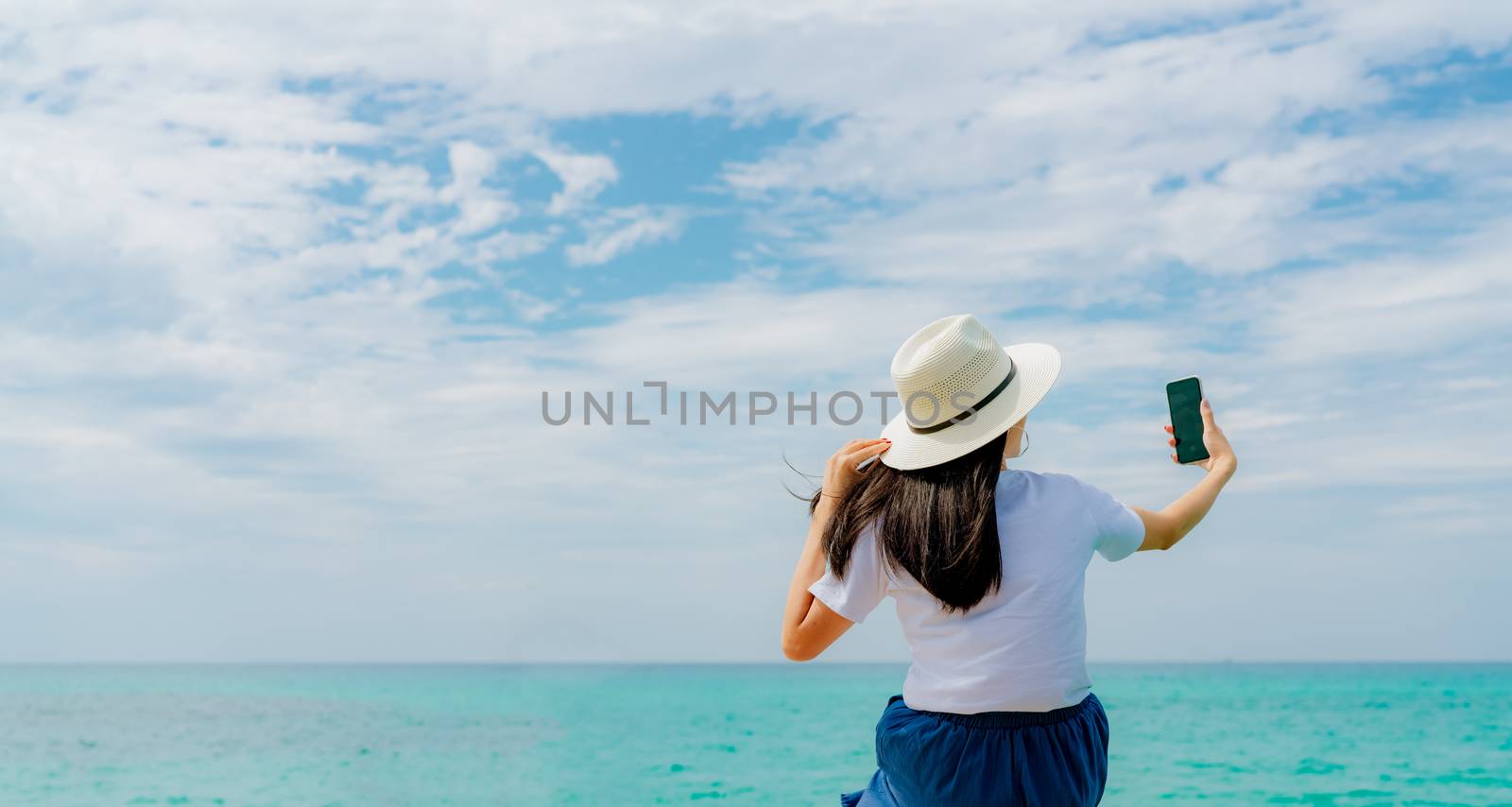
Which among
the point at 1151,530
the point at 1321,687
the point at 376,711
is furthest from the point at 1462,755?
the point at 1321,687

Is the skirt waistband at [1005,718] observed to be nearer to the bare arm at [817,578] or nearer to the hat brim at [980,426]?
the bare arm at [817,578]

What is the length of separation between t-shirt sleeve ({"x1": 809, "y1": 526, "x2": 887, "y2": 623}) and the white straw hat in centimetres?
15

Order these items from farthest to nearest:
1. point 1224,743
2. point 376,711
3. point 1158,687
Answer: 1. point 1158,687
2. point 376,711
3. point 1224,743

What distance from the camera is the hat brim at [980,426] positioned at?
6.59 feet

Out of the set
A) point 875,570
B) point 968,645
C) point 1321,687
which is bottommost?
point 1321,687

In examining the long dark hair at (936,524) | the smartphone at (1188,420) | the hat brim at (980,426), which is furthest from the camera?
the smartphone at (1188,420)

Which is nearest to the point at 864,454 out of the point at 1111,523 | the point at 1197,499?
the point at 1111,523

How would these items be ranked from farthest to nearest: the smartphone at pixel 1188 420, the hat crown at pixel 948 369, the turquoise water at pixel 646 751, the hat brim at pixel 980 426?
the turquoise water at pixel 646 751 → the smartphone at pixel 1188 420 → the hat crown at pixel 948 369 → the hat brim at pixel 980 426

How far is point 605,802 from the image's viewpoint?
16453 millimetres

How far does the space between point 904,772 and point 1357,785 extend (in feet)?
55.0

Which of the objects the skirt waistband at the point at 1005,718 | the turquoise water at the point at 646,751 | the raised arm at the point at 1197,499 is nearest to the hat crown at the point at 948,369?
the raised arm at the point at 1197,499

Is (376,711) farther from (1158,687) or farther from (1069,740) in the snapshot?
(1069,740)

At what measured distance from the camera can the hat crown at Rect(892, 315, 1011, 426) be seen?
6.93 feet

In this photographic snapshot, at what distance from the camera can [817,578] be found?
2072 millimetres
